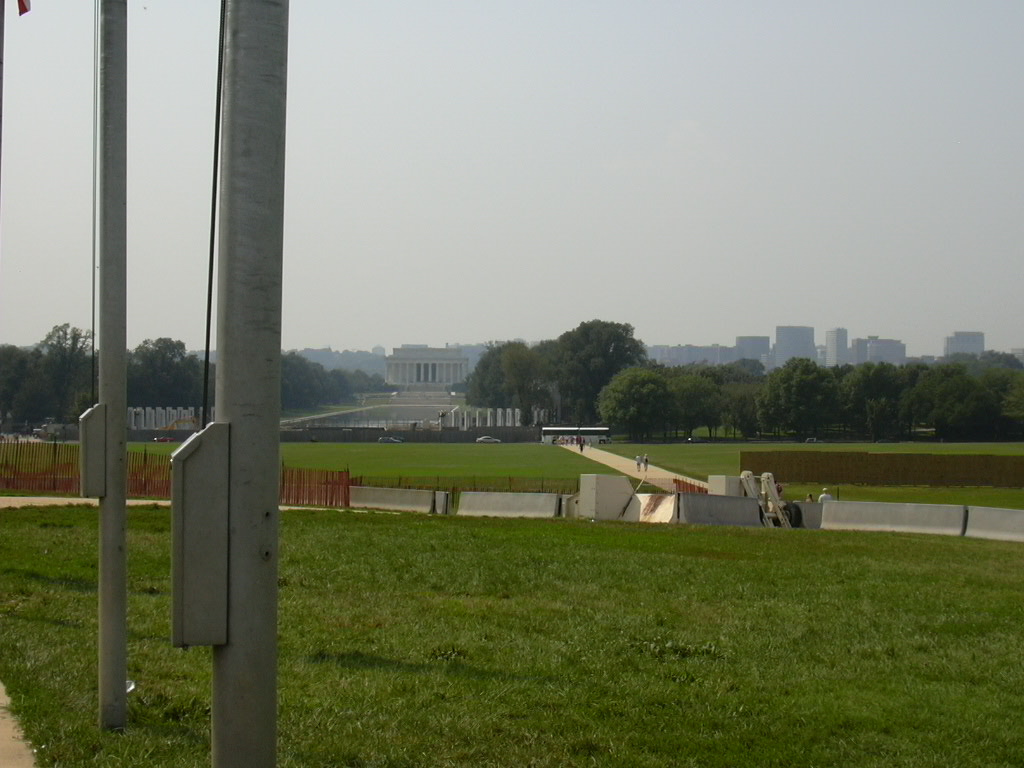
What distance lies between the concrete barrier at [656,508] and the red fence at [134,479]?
1089 cm

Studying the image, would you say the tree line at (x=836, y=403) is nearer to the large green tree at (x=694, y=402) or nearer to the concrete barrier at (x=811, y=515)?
the large green tree at (x=694, y=402)

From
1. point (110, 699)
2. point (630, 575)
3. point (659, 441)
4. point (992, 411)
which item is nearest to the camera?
point (110, 699)

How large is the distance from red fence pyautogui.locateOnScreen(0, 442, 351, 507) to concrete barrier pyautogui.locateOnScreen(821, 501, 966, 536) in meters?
16.1

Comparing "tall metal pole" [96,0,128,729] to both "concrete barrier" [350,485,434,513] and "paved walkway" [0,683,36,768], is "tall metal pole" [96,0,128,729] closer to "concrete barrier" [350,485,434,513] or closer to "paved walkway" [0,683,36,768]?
"paved walkway" [0,683,36,768]

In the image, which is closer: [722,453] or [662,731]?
[662,731]

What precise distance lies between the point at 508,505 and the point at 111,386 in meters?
30.0

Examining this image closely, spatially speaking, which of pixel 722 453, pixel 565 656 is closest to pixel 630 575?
pixel 565 656

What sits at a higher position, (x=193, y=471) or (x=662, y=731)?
(x=193, y=471)

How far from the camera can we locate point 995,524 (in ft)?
98.7

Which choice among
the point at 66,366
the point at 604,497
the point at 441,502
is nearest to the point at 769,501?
the point at 604,497

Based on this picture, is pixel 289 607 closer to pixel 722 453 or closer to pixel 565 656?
pixel 565 656

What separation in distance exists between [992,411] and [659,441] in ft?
129

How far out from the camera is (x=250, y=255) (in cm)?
425

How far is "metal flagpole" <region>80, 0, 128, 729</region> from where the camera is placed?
7.66 m
